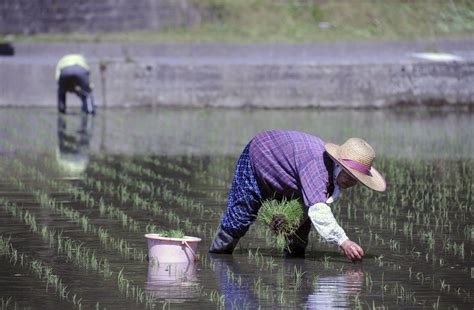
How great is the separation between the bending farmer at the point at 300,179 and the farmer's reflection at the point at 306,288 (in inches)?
8.3

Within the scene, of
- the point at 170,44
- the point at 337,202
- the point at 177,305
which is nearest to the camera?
the point at 177,305

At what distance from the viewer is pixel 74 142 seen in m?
17.5

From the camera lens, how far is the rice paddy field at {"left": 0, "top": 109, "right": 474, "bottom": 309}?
24.6 feet

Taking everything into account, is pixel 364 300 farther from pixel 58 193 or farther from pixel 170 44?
pixel 170 44

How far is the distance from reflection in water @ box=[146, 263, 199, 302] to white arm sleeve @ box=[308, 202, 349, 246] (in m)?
0.79

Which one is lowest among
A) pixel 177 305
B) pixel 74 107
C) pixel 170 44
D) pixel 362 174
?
pixel 177 305

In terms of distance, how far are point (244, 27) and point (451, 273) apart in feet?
79.2

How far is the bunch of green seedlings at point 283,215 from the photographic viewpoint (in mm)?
8406

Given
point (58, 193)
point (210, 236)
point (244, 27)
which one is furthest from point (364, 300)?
point (244, 27)

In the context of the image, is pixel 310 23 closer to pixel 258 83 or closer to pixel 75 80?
pixel 258 83

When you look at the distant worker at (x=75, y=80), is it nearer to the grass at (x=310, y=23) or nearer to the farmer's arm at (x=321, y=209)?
the grass at (x=310, y=23)

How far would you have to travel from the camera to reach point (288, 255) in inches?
352

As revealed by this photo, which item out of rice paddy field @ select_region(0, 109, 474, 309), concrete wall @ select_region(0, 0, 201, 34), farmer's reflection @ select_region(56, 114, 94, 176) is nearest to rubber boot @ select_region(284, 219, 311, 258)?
rice paddy field @ select_region(0, 109, 474, 309)

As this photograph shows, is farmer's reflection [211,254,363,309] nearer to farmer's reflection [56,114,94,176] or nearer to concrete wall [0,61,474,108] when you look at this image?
farmer's reflection [56,114,94,176]
